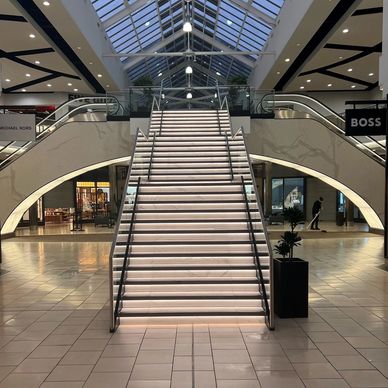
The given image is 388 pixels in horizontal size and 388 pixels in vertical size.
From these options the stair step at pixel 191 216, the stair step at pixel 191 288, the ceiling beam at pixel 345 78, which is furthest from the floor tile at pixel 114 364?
the ceiling beam at pixel 345 78

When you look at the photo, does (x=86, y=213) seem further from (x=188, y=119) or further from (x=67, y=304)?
(x=67, y=304)

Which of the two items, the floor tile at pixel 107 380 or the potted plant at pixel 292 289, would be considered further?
the potted plant at pixel 292 289

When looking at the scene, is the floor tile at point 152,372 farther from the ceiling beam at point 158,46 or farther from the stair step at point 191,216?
the ceiling beam at point 158,46

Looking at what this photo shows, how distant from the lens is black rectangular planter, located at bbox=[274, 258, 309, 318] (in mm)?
5793

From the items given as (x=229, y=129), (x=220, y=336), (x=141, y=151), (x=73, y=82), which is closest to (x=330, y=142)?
(x=229, y=129)

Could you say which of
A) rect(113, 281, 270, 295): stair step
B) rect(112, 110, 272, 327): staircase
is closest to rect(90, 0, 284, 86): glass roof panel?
rect(112, 110, 272, 327): staircase

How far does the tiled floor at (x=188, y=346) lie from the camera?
13.0 ft

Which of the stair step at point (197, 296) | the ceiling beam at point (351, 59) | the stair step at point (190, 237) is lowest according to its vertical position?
the stair step at point (197, 296)

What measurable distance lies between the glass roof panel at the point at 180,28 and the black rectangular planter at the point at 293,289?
48.7 ft

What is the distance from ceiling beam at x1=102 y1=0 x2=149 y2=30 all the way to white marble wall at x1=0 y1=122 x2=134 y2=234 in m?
6.08

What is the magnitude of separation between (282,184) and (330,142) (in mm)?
11672

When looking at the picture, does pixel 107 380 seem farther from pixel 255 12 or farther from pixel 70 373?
pixel 255 12

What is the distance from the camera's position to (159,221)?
27.2 feet

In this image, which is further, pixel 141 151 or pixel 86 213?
pixel 86 213
